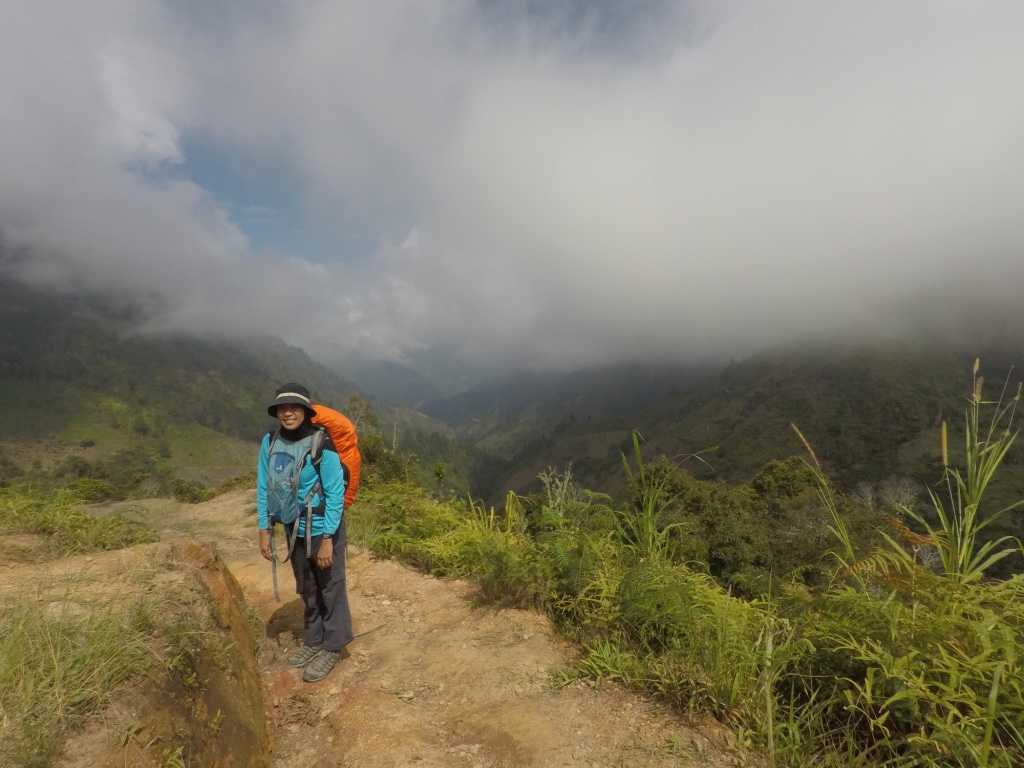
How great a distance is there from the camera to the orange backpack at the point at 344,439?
485 cm

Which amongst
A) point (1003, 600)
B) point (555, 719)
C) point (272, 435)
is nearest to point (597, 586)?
point (555, 719)

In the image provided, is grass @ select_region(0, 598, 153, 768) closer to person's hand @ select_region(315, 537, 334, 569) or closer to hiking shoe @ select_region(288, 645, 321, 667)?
person's hand @ select_region(315, 537, 334, 569)

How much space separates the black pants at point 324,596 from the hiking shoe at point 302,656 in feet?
0.17

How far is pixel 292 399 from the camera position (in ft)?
15.0

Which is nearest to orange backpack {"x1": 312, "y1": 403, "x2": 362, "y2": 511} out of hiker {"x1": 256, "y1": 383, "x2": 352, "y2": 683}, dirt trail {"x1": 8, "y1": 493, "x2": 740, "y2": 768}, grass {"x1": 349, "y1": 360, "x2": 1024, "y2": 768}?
hiker {"x1": 256, "y1": 383, "x2": 352, "y2": 683}

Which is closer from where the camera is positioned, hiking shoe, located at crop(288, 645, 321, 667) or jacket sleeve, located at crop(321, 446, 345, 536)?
jacket sleeve, located at crop(321, 446, 345, 536)

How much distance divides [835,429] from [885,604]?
560 feet

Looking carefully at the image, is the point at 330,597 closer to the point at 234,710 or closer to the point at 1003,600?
the point at 234,710

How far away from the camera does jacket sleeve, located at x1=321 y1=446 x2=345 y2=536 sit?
4599 mm

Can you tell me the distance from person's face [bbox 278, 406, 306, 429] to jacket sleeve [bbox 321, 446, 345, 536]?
0.38 meters

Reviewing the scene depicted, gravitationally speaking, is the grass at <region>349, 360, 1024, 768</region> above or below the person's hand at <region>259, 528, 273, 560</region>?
below

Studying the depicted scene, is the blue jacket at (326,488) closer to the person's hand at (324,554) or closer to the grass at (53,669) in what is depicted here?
the person's hand at (324,554)

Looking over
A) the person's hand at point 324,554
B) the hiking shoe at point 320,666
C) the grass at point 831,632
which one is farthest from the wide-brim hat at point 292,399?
the grass at point 831,632

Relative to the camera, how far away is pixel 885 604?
3.00 meters
